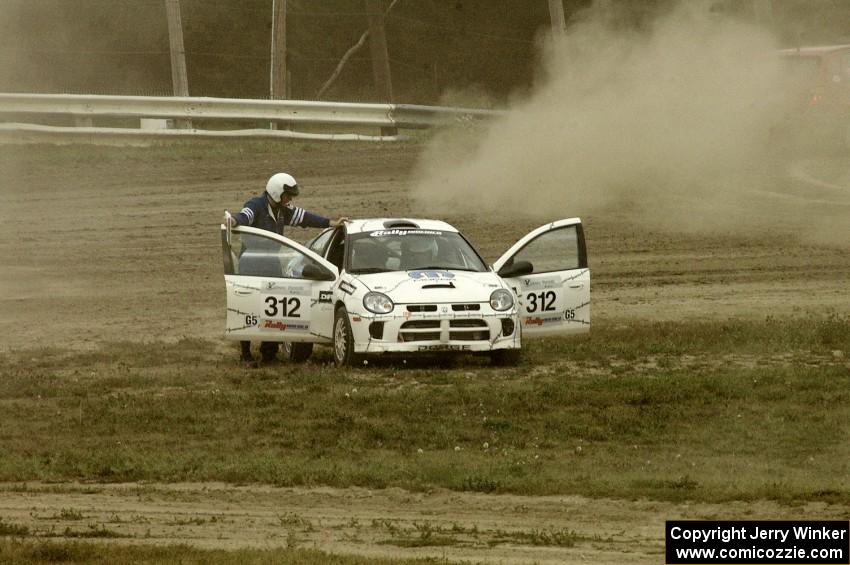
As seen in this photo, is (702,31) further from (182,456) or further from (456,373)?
(182,456)

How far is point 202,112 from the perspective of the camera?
28688 millimetres

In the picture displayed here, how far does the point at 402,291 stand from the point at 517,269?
1238 mm

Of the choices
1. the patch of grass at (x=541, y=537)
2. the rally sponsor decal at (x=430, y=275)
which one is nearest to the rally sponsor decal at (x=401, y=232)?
the rally sponsor decal at (x=430, y=275)

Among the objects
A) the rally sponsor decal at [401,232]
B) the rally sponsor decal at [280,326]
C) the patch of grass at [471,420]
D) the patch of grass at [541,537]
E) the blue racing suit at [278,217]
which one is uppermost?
the blue racing suit at [278,217]

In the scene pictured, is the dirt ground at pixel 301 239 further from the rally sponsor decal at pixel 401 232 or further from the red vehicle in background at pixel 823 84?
the rally sponsor decal at pixel 401 232

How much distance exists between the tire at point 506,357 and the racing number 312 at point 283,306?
1833 mm

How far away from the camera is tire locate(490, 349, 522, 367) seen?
45.1ft

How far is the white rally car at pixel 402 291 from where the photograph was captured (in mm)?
13438

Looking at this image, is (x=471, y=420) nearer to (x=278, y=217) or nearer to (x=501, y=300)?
(x=501, y=300)

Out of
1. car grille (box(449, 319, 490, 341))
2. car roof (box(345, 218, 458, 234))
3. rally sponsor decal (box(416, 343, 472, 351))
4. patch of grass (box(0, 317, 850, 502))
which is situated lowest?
patch of grass (box(0, 317, 850, 502))

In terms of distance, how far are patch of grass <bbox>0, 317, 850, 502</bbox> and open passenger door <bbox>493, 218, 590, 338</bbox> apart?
1.02ft

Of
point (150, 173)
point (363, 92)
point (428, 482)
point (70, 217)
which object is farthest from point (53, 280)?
point (363, 92)

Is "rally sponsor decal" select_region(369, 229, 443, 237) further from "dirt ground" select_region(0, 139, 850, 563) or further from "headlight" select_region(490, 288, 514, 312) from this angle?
"dirt ground" select_region(0, 139, 850, 563)

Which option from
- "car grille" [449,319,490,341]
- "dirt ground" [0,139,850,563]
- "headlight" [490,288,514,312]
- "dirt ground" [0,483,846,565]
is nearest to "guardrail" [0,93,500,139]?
"dirt ground" [0,139,850,563]
